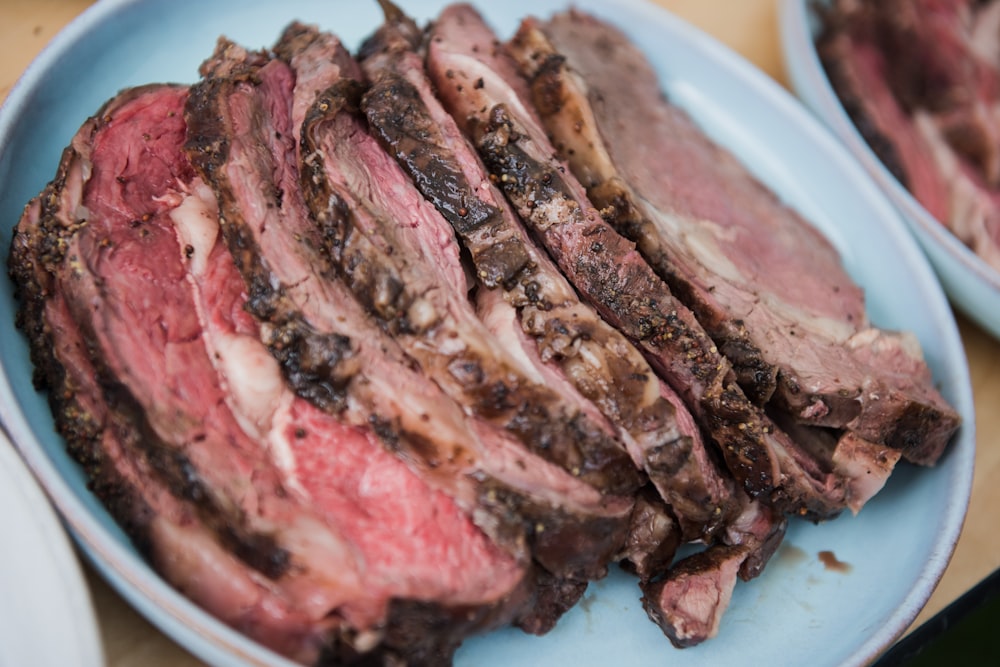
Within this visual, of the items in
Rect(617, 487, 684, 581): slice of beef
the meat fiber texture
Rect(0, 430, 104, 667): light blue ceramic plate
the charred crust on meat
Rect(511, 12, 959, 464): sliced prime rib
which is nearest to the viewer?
Rect(0, 430, 104, 667): light blue ceramic plate

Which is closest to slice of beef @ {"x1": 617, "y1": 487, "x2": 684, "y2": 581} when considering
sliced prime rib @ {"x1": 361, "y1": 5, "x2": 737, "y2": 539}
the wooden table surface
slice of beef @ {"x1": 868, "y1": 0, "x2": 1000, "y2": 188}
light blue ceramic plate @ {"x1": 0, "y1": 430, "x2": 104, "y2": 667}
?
sliced prime rib @ {"x1": 361, "y1": 5, "x2": 737, "y2": 539}

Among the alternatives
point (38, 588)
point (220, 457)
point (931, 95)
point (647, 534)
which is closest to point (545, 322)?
point (647, 534)

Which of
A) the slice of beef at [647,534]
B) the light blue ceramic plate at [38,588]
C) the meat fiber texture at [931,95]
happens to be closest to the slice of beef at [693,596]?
the slice of beef at [647,534]

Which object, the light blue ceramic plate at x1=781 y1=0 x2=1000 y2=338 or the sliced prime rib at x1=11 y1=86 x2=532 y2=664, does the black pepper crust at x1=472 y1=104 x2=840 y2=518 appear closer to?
the sliced prime rib at x1=11 y1=86 x2=532 y2=664

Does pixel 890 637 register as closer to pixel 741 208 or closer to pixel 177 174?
pixel 741 208

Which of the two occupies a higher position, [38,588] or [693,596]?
[38,588]

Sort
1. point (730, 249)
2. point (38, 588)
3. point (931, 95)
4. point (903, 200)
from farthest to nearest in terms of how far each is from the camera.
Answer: point (931, 95)
point (903, 200)
point (730, 249)
point (38, 588)

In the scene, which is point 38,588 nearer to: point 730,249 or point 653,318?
point 653,318

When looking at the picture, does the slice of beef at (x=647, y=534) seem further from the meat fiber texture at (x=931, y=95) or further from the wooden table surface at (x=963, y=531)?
the meat fiber texture at (x=931, y=95)
